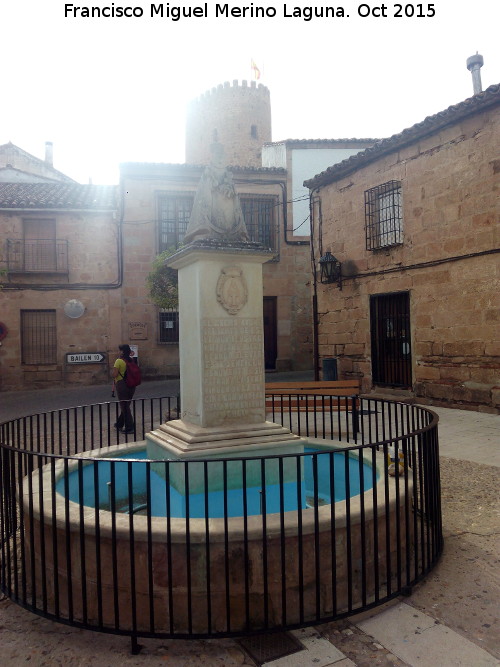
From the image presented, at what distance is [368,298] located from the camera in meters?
12.3

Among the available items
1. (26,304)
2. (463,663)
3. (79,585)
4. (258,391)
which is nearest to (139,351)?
(26,304)

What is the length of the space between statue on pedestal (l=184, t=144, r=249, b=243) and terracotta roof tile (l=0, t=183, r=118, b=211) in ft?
44.0

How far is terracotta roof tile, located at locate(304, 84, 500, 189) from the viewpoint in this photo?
9.02 m

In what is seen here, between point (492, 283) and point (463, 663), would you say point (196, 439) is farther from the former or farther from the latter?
point (492, 283)

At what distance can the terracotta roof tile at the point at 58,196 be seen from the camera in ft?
53.9

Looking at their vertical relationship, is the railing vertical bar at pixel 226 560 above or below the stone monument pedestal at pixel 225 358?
below

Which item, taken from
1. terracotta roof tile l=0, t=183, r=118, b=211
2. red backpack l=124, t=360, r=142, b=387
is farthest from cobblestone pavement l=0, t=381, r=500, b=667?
terracotta roof tile l=0, t=183, r=118, b=211

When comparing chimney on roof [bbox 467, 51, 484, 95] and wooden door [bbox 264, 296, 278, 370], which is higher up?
chimney on roof [bbox 467, 51, 484, 95]

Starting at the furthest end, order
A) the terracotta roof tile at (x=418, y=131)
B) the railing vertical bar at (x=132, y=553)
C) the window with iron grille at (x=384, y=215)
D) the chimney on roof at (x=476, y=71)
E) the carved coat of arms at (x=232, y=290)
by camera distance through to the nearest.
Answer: the chimney on roof at (x=476, y=71)
the window with iron grille at (x=384, y=215)
the terracotta roof tile at (x=418, y=131)
the carved coat of arms at (x=232, y=290)
the railing vertical bar at (x=132, y=553)

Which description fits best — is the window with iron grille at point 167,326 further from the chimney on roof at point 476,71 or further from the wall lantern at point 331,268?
the chimney on roof at point 476,71

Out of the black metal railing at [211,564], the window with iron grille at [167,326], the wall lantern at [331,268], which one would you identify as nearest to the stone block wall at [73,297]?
the window with iron grille at [167,326]

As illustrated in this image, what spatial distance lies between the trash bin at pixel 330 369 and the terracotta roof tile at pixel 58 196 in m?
9.51

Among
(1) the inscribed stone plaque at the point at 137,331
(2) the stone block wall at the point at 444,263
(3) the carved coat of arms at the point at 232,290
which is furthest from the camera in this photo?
(1) the inscribed stone plaque at the point at 137,331

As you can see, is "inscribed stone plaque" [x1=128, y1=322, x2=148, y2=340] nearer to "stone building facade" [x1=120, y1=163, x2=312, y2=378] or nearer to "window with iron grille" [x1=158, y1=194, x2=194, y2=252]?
"stone building facade" [x1=120, y1=163, x2=312, y2=378]
